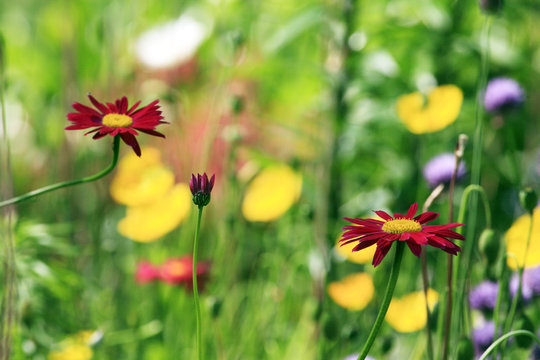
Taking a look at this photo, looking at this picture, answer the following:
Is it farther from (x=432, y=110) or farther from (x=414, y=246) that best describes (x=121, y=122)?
(x=432, y=110)

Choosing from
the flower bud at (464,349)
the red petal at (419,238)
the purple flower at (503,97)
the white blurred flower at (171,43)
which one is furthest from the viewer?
the white blurred flower at (171,43)

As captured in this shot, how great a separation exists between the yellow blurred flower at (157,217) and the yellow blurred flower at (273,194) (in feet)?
0.32

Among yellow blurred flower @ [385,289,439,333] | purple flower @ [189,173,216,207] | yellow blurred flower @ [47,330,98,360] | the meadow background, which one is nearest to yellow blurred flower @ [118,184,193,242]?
the meadow background

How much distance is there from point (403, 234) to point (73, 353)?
0.55m

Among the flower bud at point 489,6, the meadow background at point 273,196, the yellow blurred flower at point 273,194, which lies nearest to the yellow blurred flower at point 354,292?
the meadow background at point 273,196

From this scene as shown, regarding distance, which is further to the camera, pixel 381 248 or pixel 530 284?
pixel 530 284

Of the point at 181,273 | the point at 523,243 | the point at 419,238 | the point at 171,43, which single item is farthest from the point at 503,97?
the point at 171,43

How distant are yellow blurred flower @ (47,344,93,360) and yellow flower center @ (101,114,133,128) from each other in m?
0.39

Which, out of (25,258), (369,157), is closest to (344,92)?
(369,157)

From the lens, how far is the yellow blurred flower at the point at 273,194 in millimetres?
959

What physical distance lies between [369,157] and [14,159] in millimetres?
881

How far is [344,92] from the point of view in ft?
3.55

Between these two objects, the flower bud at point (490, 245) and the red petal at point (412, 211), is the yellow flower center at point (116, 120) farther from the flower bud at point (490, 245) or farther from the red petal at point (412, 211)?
the flower bud at point (490, 245)

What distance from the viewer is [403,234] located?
0.39 m
